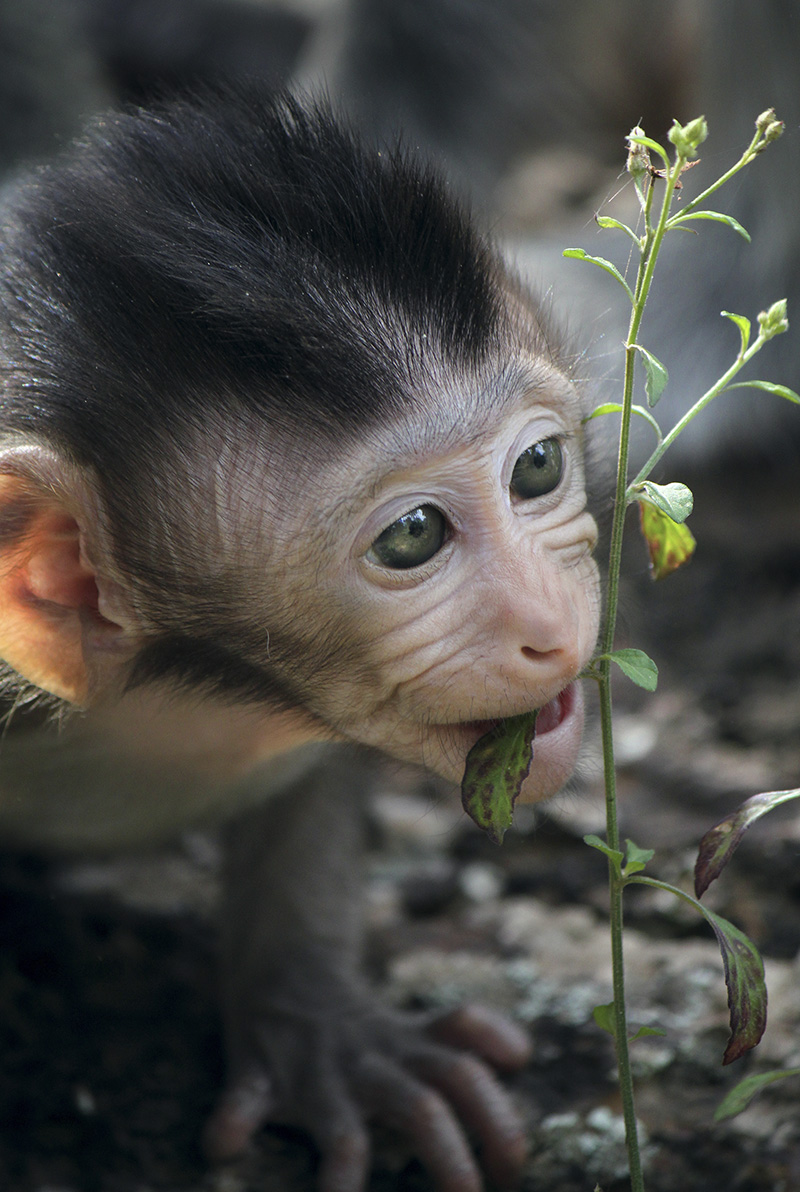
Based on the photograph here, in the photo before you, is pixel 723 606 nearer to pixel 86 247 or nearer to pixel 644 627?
pixel 644 627

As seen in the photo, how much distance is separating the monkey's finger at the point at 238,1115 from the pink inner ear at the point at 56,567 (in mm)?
1108

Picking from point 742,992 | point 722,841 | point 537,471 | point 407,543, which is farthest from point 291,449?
point 742,992

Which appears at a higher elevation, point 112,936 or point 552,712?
point 552,712

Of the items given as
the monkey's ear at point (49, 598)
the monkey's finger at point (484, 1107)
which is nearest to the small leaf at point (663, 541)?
the monkey's ear at point (49, 598)

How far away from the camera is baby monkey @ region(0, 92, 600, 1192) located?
1939mm

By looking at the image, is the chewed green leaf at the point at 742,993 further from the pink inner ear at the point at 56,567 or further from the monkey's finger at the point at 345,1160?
the pink inner ear at the point at 56,567

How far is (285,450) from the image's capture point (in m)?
1.96

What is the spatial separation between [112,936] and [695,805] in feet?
4.84

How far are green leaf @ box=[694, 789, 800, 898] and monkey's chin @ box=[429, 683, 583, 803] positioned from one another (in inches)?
15.3

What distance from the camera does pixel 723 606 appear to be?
151 inches

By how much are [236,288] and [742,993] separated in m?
1.23

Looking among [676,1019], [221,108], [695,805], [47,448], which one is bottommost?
[676,1019]

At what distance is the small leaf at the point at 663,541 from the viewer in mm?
1830

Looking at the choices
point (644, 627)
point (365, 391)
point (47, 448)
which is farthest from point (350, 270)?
point (644, 627)
